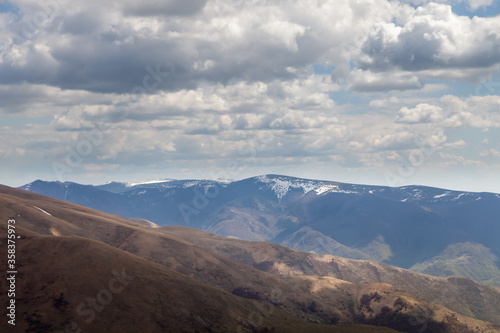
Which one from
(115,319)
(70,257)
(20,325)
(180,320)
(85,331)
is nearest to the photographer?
(20,325)

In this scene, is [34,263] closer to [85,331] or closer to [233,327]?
[85,331]

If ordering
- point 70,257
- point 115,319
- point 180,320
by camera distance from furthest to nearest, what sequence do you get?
point 70,257 < point 180,320 < point 115,319

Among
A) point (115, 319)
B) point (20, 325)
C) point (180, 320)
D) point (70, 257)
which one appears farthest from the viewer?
point (70, 257)

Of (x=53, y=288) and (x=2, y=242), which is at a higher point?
(x=2, y=242)

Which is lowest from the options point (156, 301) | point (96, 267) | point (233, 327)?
point (233, 327)

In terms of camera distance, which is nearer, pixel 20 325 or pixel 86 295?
pixel 20 325

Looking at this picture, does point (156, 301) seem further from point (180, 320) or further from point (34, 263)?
point (34, 263)

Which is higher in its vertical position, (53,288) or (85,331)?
(53,288)

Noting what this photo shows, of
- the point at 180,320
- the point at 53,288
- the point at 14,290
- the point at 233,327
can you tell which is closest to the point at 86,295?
the point at 53,288

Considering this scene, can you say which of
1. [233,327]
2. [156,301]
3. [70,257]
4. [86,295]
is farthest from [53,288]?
[233,327]
